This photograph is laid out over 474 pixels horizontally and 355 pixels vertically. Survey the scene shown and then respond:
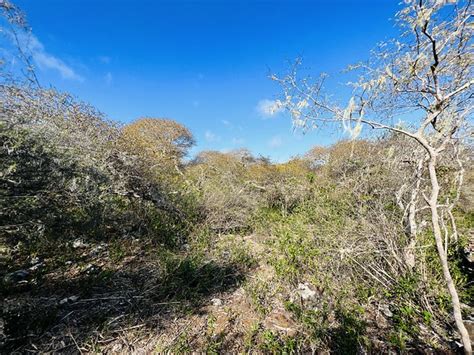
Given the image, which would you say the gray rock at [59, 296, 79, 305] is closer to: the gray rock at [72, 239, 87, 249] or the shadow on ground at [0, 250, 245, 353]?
the shadow on ground at [0, 250, 245, 353]

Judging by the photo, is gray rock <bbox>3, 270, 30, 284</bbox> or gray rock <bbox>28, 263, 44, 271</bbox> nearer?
gray rock <bbox>3, 270, 30, 284</bbox>

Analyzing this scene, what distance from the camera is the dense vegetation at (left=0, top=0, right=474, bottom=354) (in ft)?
7.01

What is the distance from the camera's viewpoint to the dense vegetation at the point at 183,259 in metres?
2.14

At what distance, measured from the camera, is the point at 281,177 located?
7.42 meters

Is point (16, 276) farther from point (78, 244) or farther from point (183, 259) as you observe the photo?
point (183, 259)

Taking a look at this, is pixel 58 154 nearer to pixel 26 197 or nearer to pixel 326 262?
pixel 26 197

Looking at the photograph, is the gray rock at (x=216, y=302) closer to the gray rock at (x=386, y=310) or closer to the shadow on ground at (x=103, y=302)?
the shadow on ground at (x=103, y=302)

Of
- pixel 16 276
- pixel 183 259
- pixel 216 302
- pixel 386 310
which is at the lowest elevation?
pixel 16 276

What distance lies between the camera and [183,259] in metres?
3.47

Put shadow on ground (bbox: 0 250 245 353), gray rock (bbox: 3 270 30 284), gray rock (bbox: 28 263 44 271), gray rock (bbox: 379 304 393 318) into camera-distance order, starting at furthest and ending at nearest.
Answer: gray rock (bbox: 28 263 44 271) → gray rock (bbox: 3 270 30 284) → gray rock (bbox: 379 304 393 318) → shadow on ground (bbox: 0 250 245 353)

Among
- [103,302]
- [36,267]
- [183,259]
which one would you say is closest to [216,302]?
[183,259]

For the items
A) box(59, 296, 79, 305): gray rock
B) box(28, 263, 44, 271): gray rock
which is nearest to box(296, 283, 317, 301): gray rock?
box(59, 296, 79, 305): gray rock

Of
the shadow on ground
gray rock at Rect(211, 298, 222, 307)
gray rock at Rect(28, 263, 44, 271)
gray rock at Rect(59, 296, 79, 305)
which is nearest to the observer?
the shadow on ground

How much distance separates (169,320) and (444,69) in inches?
129
